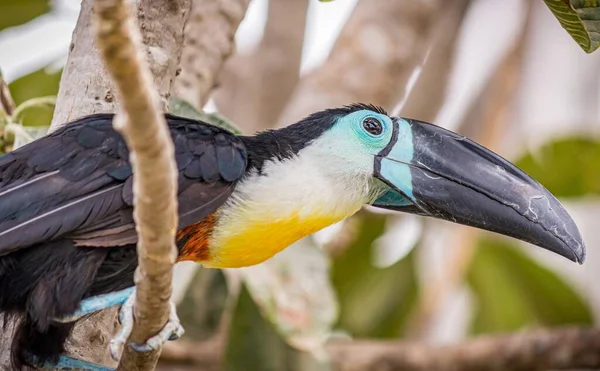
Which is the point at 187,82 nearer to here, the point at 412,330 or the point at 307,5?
the point at 307,5

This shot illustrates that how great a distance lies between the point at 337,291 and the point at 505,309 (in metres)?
0.96

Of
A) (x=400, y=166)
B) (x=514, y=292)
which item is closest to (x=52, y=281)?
(x=400, y=166)

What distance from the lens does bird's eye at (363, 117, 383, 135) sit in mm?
2932

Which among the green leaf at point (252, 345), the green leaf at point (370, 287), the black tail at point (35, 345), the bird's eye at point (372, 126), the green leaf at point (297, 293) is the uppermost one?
A: the bird's eye at point (372, 126)

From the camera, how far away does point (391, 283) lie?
5422 millimetres

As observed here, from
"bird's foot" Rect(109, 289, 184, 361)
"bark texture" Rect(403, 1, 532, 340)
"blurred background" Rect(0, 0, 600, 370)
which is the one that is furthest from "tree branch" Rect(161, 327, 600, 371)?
"bird's foot" Rect(109, 289, 184, 361)

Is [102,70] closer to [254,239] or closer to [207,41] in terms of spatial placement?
[254,239]

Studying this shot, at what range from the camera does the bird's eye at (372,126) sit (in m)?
2.93

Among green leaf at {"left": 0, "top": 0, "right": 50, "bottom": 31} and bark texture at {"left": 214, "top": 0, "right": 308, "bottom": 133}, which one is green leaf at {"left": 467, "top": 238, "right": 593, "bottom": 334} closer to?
bark texture at {"left": 214, "top": 0, "right": 308, "bottom": 133}

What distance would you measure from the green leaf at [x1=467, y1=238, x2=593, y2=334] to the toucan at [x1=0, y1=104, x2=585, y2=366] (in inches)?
105

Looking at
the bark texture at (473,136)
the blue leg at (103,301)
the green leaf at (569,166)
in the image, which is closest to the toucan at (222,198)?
the blue leg at (103,301)

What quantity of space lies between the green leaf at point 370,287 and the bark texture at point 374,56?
2.46 feet

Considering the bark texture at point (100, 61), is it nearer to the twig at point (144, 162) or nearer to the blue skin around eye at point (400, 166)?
the blue skin around eye at point (400, 166)

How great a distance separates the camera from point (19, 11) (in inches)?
176
